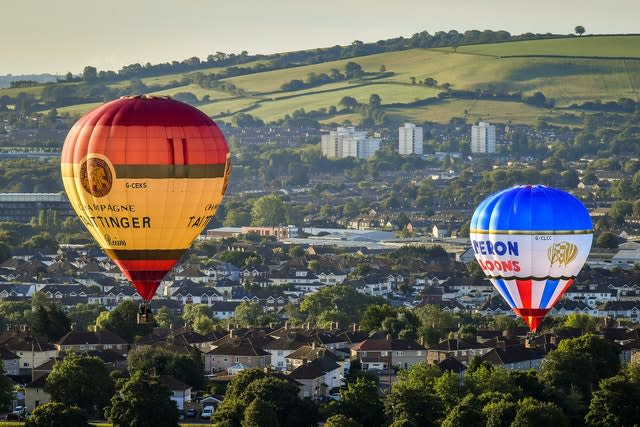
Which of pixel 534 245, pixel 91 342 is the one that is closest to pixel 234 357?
pixel 91 342

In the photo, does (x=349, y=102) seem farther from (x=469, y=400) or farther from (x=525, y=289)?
(x=525, y=289)

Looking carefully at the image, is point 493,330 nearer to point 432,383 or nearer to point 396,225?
point 432,383

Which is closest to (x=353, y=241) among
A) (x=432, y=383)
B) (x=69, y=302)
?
(x=69, y=302)

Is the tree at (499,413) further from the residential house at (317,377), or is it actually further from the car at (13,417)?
the car at (13,417)

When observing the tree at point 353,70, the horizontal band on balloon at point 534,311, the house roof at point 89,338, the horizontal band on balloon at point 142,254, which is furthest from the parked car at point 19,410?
the tree at point 353,70

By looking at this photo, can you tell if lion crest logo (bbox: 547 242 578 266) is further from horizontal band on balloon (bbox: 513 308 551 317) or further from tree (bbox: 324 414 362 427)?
tree (bbox: 324 414 362 427)

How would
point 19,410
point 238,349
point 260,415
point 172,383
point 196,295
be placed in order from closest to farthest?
point 260,415
point 19,410
point 172,383
point 238,349
point 196,295

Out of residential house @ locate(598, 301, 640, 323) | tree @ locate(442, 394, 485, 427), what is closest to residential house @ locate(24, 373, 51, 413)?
tree @ locate(442, 394, 485, 427)
